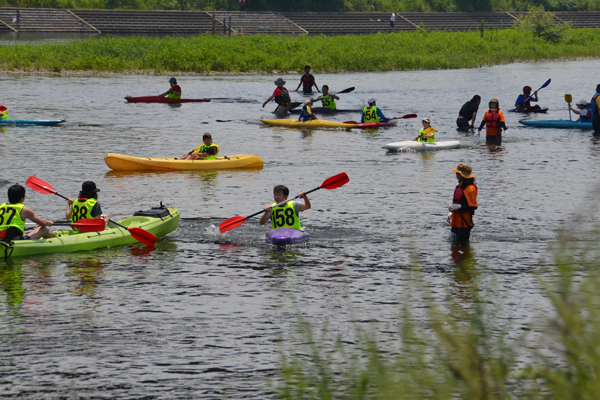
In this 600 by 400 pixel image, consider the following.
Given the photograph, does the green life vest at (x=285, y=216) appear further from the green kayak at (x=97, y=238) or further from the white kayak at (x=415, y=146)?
the white kayak at (x=415, y=146)

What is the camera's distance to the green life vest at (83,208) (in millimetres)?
11430

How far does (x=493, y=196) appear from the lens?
15773mm

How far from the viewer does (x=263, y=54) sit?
4578 centimetres

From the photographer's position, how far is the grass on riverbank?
4153 centimetres

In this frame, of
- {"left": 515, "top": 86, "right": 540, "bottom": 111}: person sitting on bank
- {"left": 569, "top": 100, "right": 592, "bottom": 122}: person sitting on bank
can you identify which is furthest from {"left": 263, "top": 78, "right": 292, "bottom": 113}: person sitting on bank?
{"left": 569, "top": 100, "right": 592, "bottom": 122}: person sitting on bank

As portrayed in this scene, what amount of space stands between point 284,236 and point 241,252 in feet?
2.33

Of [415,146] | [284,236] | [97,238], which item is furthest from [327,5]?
[97,238]

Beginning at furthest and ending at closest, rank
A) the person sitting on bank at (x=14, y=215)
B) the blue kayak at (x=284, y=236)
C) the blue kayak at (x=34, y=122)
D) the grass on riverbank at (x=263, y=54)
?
the grass on riverbank at (x=263, y=54), the blue kayak at (x=34, y=122), the blue kayak at (x=284, y=236), the person sitting on bank at (x=14, y=215)

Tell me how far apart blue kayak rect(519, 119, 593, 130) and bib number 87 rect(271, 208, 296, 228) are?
53.8 ft

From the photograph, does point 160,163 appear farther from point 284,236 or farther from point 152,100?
point 152,100

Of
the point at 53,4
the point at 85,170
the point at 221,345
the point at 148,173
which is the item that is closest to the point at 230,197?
the point at 148,173

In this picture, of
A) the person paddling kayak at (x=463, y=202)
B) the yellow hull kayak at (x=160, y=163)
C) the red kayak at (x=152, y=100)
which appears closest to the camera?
the person paddling kayak at (x=463, y=202)

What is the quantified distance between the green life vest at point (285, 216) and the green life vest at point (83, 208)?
2.76 meters

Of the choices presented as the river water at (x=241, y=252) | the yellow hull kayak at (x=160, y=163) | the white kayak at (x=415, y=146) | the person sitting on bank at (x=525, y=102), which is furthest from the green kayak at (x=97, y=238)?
the person sitting on bank at (x=525, y=102)
